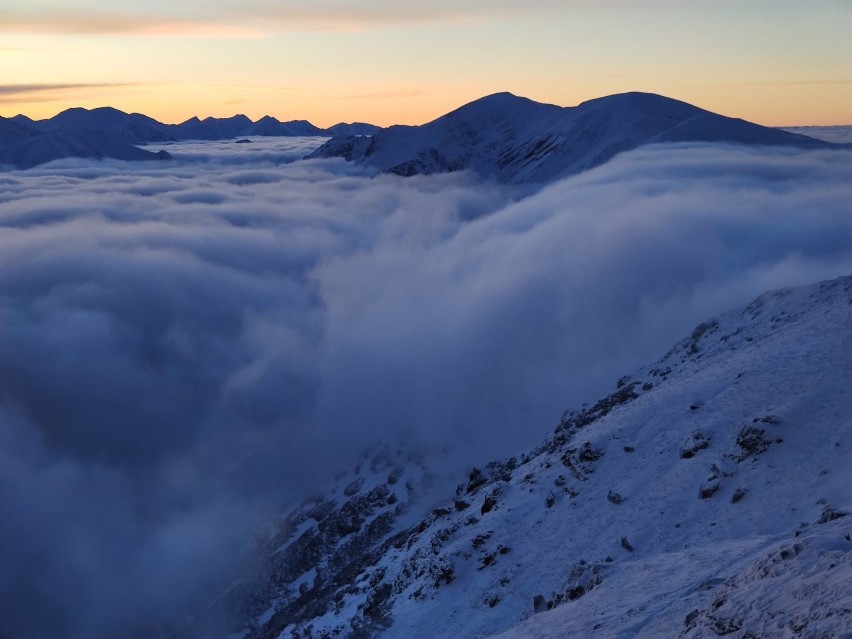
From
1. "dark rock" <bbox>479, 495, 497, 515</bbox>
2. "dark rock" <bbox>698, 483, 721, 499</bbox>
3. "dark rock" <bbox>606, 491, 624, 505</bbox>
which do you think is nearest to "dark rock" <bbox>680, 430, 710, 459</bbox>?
"dark rock" <bbox>698, 483, 721, 499</bbox>

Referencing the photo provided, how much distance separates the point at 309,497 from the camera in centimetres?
8600

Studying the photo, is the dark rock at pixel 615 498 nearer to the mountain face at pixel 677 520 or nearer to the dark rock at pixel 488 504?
the mountain face at pixel 677 520

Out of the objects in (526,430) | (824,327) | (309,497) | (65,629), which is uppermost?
(824,327)

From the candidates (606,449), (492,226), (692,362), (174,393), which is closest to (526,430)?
(692,362)

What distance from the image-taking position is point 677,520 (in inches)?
1121

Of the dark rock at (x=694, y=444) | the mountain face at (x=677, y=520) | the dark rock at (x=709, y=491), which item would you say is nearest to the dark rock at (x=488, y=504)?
the mountain face at (x=677, y=520)

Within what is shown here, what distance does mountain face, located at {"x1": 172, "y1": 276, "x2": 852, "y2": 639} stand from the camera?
17328 mm

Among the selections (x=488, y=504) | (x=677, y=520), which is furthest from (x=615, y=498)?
(x=488, y=504)

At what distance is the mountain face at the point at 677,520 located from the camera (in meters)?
17.3

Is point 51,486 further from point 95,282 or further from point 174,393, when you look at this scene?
point 95,282

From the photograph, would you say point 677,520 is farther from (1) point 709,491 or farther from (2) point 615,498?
(2) point 615,498

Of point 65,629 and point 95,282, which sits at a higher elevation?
point 95,282

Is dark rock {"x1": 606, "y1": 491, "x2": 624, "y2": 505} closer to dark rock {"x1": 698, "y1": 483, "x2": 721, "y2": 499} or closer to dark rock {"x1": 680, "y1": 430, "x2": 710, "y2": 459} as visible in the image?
dark rock {"x1": 680, "y1": 430, "x2": 710, "y2": 459}

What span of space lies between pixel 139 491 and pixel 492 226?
10194cm
